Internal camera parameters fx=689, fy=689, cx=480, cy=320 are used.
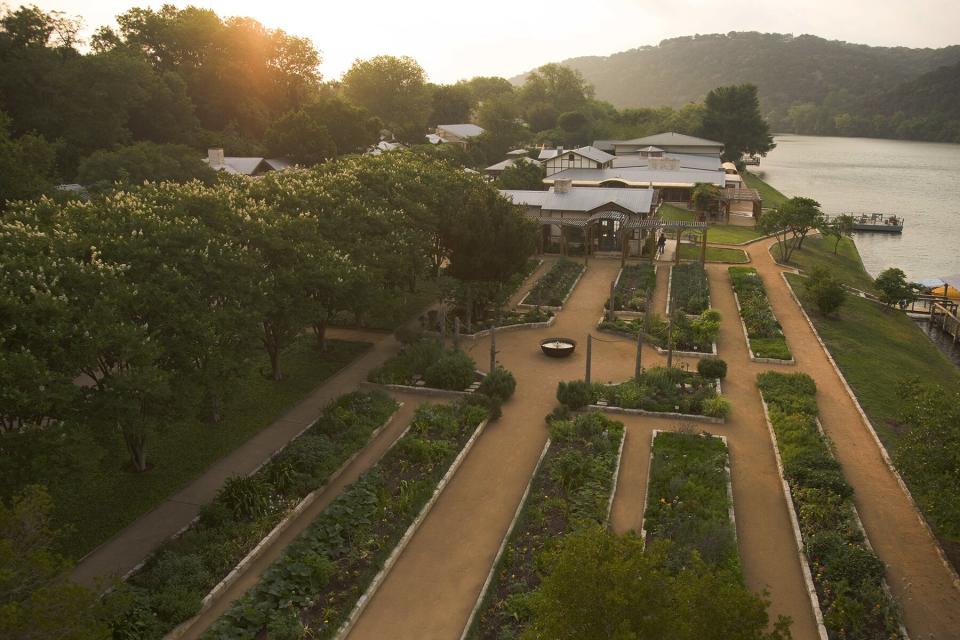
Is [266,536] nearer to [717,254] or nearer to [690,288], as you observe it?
[690,288]

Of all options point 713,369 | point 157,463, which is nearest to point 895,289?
point 713,369

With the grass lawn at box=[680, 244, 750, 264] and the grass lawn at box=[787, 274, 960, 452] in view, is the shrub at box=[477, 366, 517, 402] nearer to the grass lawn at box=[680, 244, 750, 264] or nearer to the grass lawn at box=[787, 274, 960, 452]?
the grass lawn at box=[787, 274, 960, 452]

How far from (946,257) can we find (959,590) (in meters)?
50.4

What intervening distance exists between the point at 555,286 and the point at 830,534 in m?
22.4

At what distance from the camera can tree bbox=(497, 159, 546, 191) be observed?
53562 mm

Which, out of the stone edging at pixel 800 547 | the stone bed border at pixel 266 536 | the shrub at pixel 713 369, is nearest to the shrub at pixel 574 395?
the shrub at pixel 713 369

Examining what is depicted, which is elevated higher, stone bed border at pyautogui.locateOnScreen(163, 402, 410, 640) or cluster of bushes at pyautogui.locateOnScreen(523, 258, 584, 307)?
cluster of bushes at pyautogui.locateOnScreen(523, 258, 584, 307)

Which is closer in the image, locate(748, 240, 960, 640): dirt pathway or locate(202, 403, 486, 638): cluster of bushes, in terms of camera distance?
locate(202, 403, 486, 638): cluster of bushes

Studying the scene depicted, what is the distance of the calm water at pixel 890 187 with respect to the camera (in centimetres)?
5647

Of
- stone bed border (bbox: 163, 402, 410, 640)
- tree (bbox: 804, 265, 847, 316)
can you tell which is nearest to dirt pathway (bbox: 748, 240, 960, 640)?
tree (bbox: 804, 265, 847, 316)

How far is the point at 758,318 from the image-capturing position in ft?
98.1

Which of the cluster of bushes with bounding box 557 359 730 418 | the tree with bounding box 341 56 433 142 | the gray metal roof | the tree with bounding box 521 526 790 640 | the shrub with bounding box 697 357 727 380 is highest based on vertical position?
the tree with bounding box 341 56 433 142

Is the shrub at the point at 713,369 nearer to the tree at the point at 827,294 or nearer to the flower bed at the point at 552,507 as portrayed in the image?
the flower bed at the point at 552,507

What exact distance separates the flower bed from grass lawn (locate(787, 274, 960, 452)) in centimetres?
842
